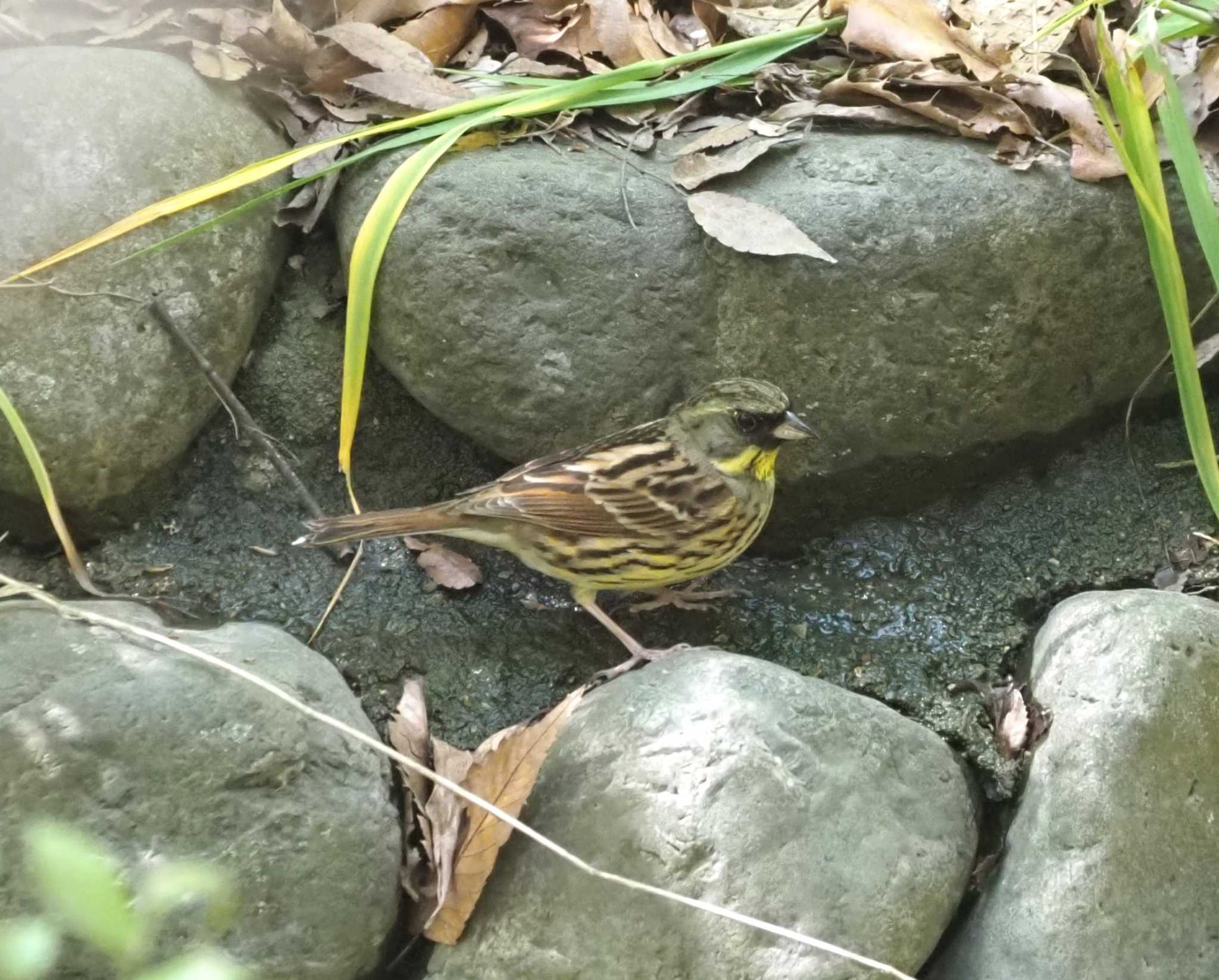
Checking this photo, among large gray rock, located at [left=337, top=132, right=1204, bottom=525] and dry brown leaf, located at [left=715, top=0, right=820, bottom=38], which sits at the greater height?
dry brown leaf, located at [left=715, top=0, right=820, bottom=38]

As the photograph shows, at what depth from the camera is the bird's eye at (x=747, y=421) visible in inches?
133

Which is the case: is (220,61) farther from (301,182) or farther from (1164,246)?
(1164,246)

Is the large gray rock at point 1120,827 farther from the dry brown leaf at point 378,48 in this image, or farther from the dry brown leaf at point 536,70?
the dry brown leaf at point 378,48

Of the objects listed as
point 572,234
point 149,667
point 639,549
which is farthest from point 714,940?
point 572,234

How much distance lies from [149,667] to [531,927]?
41.5 inches

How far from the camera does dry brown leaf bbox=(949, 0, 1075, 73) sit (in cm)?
387

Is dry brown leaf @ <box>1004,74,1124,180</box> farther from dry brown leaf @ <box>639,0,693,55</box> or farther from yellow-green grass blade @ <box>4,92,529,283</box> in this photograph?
yellow-green grass blade @ <box>4,92,529,283</box>

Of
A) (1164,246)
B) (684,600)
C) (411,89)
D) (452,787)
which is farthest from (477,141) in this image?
(452,787)

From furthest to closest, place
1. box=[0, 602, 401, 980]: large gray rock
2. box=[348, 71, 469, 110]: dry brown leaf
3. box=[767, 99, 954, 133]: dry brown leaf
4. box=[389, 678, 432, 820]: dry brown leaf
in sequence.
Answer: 1. box=[348, 71, 469, 110]: dry brown leaf
2. box=[767, 99, 954, 133]: dry brown leaf
3. box=[389, 678, 432, 820]: dry brown leaf
4. box=[0, 602, 401, 980]: large gray rock

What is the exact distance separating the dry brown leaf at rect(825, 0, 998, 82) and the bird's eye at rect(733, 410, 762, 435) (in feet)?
4.70

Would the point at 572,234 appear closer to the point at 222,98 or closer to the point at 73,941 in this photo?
the point at 222,98

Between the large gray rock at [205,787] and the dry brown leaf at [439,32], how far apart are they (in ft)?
7.87

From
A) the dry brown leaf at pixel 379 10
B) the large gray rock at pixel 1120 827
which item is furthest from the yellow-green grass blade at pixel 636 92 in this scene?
the large gray rock at pixel 1120 827

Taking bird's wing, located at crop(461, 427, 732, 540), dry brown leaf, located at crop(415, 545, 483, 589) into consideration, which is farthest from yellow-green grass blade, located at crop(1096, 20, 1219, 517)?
dry brown leaf, located at crop(415, 545, 483, 589)
